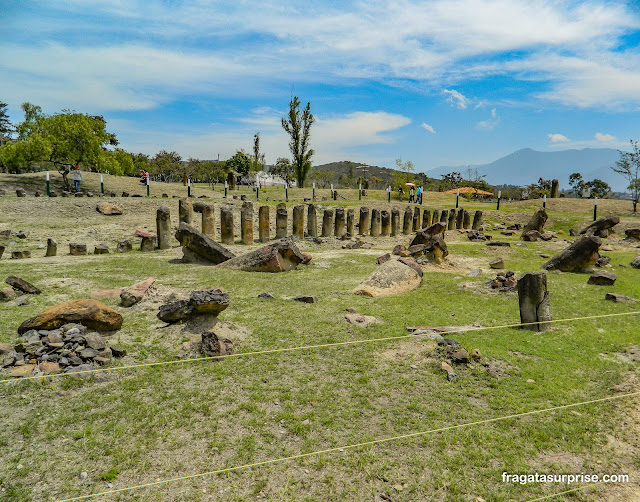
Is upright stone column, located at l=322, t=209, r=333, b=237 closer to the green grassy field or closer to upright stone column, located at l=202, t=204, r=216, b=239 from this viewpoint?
upright stone column, located at l=202, t=204, r=216, b=239

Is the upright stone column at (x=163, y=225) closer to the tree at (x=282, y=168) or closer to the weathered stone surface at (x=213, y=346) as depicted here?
the weathered stone surface at (x=213, y=346)

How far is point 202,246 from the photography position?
12141 mm

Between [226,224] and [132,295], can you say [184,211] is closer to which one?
[226,224]

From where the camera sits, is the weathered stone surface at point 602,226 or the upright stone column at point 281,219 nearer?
the upright stone column at point 281,219

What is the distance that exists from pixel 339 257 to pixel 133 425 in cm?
1056

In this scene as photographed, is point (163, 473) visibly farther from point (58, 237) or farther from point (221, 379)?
point (58, 237)

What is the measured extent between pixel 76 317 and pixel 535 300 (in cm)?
727

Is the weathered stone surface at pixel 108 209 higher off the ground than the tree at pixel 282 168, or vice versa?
the tree at pixel 282 168

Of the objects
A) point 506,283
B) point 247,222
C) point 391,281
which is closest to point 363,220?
point 247,222

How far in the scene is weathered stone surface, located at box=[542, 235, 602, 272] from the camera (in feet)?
37.9

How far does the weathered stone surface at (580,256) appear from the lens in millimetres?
11555

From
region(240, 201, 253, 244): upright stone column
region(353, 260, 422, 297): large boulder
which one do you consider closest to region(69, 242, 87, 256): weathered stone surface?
region(240, 201, 253, 244): upright stone column

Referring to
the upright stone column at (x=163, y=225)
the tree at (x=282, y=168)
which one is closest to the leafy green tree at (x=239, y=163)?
the tree at (x=282, y=168)

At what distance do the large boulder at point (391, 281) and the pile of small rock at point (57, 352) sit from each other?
5342 mm
